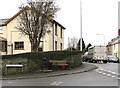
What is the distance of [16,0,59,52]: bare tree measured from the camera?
73.3 feet

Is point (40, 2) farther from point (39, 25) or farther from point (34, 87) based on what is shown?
point (34, 87)

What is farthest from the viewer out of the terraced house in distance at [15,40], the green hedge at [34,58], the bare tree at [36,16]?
the terraced house in distance at [15,40]

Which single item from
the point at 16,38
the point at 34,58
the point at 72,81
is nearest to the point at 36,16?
the point at 34,58

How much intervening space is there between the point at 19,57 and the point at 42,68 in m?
2.51

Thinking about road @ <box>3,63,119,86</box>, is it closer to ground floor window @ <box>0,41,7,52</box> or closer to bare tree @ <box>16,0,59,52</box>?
bare tree @ <box>16,0,59,52</box>

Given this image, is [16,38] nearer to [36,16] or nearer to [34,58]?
[36,16]

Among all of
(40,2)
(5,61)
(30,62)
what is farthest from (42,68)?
(40,2)

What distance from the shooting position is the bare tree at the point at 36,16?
22.3 m

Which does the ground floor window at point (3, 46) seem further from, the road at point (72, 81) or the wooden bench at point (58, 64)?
the road at point (72, 81)

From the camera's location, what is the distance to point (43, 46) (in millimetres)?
32188

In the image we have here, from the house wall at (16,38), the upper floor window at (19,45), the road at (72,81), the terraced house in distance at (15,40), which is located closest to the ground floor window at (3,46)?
the terraced house in distance at (15,40)

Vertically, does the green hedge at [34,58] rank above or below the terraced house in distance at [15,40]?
below

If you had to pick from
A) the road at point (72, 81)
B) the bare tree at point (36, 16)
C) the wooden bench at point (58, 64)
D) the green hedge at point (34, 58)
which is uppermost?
the bare tree at point (36, 16)

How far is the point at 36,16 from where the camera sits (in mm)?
22688
